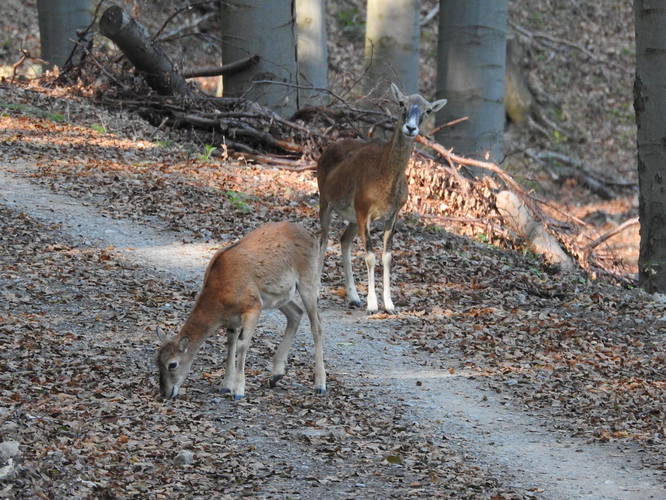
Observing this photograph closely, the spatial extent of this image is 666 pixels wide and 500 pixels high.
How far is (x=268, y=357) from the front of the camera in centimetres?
939

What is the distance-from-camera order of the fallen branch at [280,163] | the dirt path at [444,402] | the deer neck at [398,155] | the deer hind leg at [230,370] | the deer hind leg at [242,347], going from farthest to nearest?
the fallen branch at [280,163], the deer neck at [398,155], the deer hind leg at [230,370], the deer hind leg at [242,347], the dirt path at [444,402]

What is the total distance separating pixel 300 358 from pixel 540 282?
191 inches

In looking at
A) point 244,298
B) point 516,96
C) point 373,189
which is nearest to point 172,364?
point 244,298

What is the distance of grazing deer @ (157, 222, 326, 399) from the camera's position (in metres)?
7.82

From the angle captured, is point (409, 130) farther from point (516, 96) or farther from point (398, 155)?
point (516, 96)

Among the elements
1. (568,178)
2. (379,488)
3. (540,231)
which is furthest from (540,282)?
(568,178)

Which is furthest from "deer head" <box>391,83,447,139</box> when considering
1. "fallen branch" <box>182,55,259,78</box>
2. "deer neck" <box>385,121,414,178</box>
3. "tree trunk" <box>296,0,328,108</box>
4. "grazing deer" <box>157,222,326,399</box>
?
"tree trunk" <box>296,0,328,108</box>

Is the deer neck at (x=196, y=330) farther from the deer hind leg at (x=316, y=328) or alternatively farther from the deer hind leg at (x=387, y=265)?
the deer hind leg at (x=387, y=265)

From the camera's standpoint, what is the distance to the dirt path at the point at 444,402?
722 cm

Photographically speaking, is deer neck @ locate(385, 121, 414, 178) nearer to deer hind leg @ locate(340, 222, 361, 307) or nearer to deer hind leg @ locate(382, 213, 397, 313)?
deer hind leg @ locate(382, 213, 397, 313)

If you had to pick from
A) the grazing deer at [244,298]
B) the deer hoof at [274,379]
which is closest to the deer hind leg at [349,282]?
the grazing deer at [244,298]

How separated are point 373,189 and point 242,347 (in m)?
3.94

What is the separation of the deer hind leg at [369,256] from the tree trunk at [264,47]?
704cm

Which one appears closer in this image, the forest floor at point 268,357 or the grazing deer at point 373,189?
the forest floor at point 268,357
